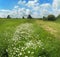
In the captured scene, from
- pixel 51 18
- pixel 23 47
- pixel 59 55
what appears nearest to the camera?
pixel 59 55

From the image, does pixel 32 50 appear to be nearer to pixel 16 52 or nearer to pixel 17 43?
pixel 16 52

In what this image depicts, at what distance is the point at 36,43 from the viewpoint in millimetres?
31297


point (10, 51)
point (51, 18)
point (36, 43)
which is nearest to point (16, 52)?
point (10, 51)

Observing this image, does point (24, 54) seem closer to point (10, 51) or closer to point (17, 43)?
point (10, 51)

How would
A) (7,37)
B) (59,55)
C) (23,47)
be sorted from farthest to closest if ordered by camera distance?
(7,37) < (23,47) < (59,55)

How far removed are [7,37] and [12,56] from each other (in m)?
8.74

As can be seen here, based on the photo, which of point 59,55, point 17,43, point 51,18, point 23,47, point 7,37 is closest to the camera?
point 59,55

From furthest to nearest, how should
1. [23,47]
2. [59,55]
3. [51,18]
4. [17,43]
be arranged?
[51,18] < [17,43] < [23,47] < [59,55]

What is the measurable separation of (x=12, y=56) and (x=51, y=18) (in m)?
41.8

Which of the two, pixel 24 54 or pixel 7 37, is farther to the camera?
pixel 7 37

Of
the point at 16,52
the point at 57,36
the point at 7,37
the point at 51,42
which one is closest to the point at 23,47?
the point at 16,52

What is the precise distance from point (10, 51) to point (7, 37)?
282 inches

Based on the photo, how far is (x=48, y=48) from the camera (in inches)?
1150

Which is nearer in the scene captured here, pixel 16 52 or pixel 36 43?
pixel 16 52
